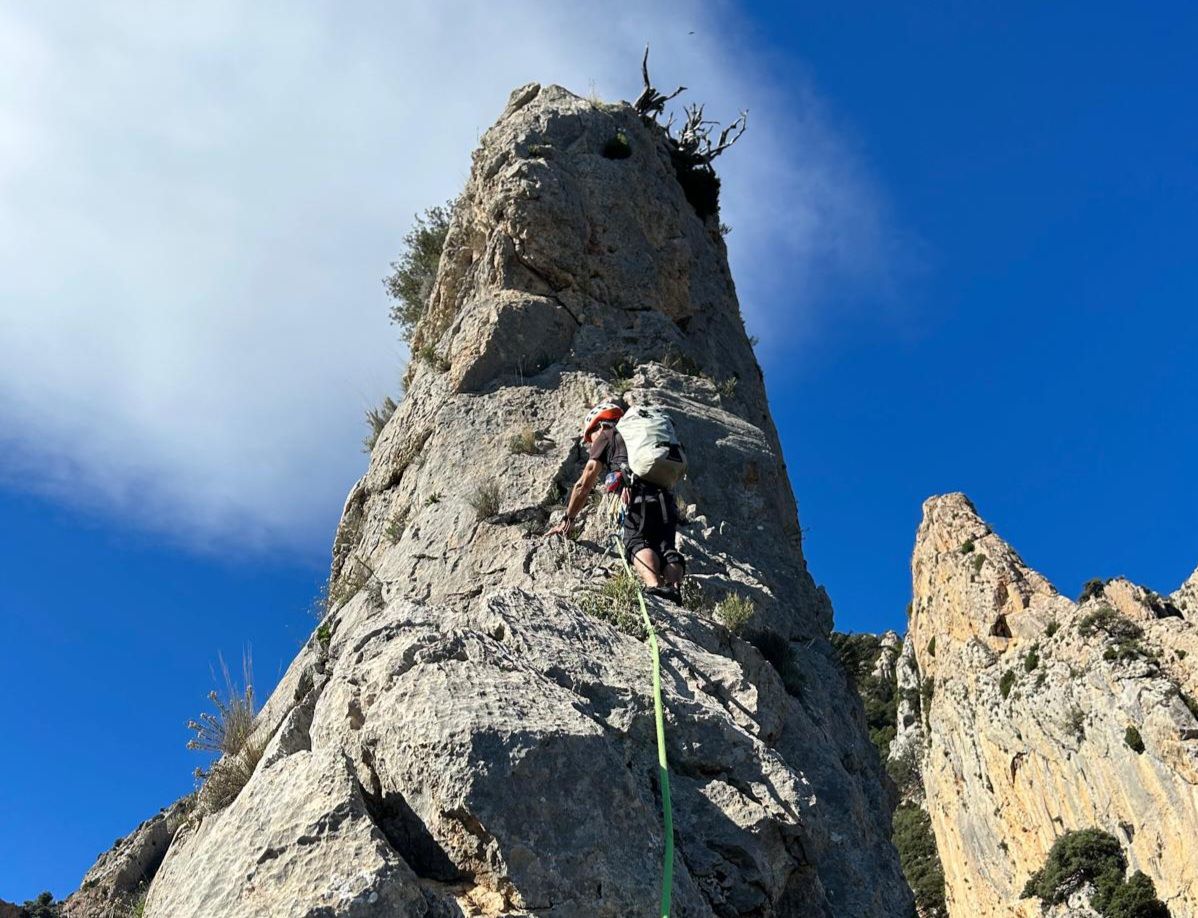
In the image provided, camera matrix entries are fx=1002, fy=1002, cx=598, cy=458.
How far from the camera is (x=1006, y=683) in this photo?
183 ft

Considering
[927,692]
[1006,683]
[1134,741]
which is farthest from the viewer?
[927,692]

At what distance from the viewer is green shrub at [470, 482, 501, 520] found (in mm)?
8992

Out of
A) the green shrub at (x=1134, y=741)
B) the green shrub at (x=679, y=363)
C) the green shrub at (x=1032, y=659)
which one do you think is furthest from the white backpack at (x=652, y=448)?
the green shrub at (x=1032, y=659)

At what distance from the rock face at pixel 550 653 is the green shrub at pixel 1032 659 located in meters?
47.2

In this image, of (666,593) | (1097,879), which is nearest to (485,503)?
(666,593)

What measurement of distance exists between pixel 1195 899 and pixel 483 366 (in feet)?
132

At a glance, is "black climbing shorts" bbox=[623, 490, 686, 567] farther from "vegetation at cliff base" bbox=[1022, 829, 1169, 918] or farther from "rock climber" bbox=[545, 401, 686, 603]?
"vegetation at cliff base" bbox=[1022, 829, 1169, 918]

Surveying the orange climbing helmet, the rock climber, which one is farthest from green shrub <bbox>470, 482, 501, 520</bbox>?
the orange climbing helmet

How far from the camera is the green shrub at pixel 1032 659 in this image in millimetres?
54469

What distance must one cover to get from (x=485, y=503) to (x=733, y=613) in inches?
103

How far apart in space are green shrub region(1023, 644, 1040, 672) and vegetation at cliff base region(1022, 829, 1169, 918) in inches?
408

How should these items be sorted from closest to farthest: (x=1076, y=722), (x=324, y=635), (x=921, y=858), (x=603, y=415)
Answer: (x=603, y=415)
(x=324, y=635)
(x=1076, y=722)
(x=921, y=858)

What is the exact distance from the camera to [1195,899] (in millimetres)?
38219

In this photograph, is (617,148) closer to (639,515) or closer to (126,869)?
(639,515)
